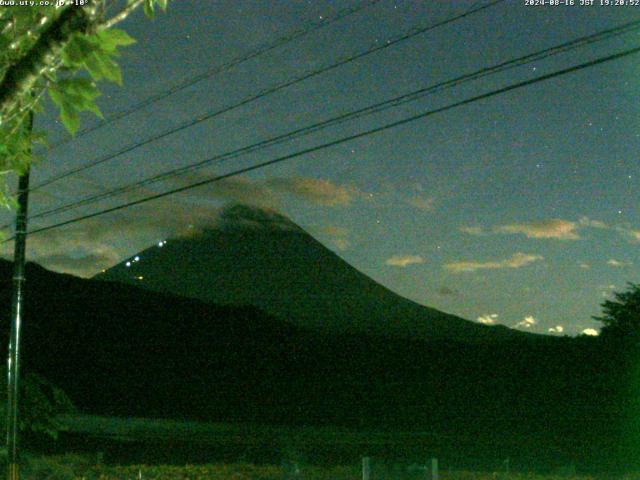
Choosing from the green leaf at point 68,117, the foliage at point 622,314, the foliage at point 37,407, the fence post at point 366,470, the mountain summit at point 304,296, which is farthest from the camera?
the mountain summit at point 304,296

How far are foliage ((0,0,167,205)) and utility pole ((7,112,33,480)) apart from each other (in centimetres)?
1164

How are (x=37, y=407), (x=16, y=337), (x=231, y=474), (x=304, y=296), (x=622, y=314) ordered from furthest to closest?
(x=304, y=296), (x=622, y=314), (x=231, y=474), (x=37, y=407), (x=16, y=337)

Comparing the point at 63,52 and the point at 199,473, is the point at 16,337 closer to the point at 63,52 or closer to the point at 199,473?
the point at 199,473

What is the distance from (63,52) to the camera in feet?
10.9

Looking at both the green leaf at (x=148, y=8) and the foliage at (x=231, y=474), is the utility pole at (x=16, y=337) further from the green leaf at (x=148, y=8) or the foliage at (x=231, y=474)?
the green leaf at (x=148, y=8)

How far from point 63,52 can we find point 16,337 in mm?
13089

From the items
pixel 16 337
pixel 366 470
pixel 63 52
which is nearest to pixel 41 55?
pixel 63 52

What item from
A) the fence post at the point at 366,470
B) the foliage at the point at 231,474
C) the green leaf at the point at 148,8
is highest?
the green leaf at the point at 148,8

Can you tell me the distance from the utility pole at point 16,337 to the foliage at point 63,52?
11.6 meters

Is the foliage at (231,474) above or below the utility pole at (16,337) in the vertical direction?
below

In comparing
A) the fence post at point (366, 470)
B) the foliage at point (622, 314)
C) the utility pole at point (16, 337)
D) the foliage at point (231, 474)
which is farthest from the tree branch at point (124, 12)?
the foliage at point (622, 314)

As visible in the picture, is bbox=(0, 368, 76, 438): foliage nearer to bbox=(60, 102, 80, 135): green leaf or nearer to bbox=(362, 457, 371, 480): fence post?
bbox=(362, 457, 371, 480): fence post

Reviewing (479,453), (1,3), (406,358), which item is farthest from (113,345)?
(1,3)

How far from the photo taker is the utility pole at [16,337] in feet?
48.7
